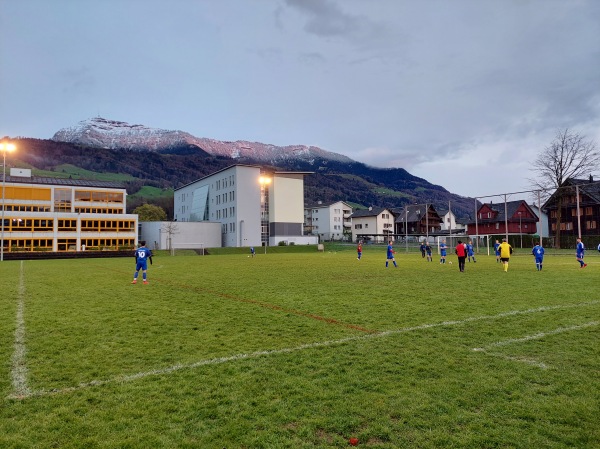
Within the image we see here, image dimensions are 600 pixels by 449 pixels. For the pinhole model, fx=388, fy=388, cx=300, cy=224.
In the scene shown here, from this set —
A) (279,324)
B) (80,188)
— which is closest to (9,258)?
(80,188)

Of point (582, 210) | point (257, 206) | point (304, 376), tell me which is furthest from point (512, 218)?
point (304, 376)

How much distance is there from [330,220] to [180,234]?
63800 millimetres

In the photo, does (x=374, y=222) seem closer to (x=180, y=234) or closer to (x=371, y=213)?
(x=371, y=213)

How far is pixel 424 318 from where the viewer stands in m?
10.0

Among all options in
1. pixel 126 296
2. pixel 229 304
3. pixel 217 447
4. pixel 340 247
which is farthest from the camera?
pixel 340 247

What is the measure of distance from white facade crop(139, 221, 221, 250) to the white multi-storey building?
125 inches

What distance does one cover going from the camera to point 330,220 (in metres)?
132

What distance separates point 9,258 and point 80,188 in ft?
68.8

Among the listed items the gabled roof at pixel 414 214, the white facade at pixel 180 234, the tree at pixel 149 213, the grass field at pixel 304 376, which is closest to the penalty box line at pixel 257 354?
the grass field at pixel 304 376

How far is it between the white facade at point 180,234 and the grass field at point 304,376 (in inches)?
2634

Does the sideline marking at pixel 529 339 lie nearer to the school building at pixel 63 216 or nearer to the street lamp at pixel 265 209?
the school building at pixel 63 216

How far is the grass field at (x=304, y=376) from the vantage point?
4262mm

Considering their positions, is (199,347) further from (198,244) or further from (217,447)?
(198,244)

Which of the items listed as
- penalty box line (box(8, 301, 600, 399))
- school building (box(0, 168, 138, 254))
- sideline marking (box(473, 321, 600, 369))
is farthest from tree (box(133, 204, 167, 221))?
sideline marking (box(473, 321, 600, 369))
